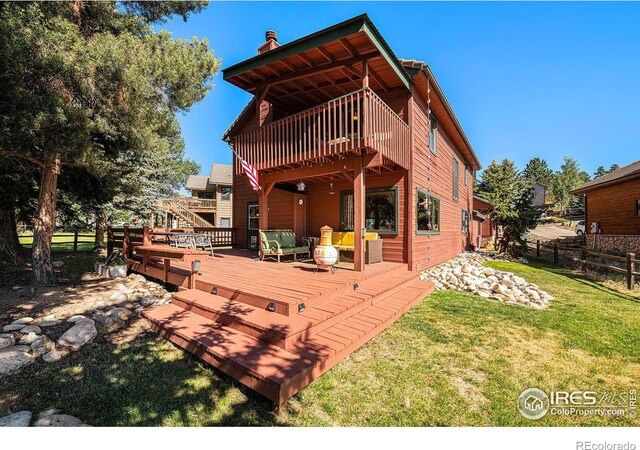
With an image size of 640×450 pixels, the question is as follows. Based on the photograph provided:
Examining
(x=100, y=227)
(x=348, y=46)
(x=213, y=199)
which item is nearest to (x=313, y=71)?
(x=348, y=46)

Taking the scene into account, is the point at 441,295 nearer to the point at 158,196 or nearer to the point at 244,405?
the point at 244,405

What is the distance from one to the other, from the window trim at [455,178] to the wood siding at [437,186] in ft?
0.71

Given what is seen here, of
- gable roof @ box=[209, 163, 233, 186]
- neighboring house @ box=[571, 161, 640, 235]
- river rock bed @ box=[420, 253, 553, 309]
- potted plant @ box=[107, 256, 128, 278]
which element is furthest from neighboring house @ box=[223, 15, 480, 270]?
gable roof @ box=[209, 163, 233, 186]

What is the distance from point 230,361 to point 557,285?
1007cm

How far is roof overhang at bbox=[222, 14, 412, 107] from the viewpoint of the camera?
6160 mm

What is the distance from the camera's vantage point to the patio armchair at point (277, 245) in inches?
317

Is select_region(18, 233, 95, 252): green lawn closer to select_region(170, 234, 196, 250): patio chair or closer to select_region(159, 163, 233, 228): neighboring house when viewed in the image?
select_region(159, 163, 233, 228): neighboring house

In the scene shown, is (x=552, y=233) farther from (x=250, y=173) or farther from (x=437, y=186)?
(x=250, y=173)

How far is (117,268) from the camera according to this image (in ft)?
26.9

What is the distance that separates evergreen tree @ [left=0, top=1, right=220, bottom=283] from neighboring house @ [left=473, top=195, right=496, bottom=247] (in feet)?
69.4

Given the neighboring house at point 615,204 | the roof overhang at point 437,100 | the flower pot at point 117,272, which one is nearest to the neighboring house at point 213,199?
the flower pot at point 117,272

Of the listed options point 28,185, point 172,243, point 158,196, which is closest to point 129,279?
point 172,243

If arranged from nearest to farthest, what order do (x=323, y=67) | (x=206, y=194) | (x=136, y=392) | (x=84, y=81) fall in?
1. (x=136, y=392)
2. (x=84, y=81)
3. (x=323, y=67)
4. (x=206, y=194)

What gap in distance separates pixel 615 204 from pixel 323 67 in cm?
1936
